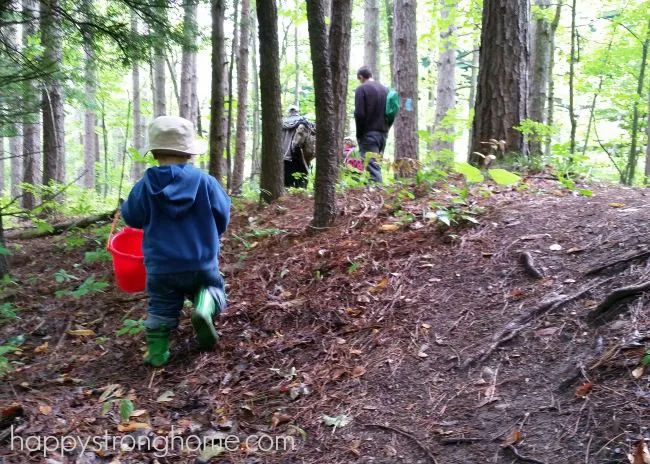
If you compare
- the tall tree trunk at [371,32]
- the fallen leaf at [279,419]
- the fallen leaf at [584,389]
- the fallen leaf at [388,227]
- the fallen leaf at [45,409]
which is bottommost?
the fallen leaf at [279,419]

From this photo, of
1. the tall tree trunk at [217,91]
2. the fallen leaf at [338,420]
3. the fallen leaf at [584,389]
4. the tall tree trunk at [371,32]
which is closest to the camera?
the fallen leaf at [584,389]

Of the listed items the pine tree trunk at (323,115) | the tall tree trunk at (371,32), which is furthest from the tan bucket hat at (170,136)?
the tall tree trunk at (371,32)

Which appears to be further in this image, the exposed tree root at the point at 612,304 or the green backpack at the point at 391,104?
the green backpack at the point at 391,104

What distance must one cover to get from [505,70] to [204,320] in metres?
4.41

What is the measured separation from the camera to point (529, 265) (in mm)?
3354

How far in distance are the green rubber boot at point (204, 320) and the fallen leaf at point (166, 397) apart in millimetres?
420

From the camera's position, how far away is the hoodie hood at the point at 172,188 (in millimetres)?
3381

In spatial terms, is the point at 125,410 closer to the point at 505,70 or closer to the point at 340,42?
the point at 340,42

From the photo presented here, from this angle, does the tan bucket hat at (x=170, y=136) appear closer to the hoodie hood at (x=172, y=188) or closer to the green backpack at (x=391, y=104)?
the hoodie hood at (x=172, y=188)

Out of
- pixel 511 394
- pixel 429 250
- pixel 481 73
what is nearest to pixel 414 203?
pixel 429 250

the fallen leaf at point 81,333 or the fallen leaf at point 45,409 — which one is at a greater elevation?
the fallen leaf at point 81,333

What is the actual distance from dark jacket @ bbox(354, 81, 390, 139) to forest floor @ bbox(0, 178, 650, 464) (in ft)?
12.1

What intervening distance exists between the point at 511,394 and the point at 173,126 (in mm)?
2698

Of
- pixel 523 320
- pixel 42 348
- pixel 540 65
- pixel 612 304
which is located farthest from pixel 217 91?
pixel 540 65
